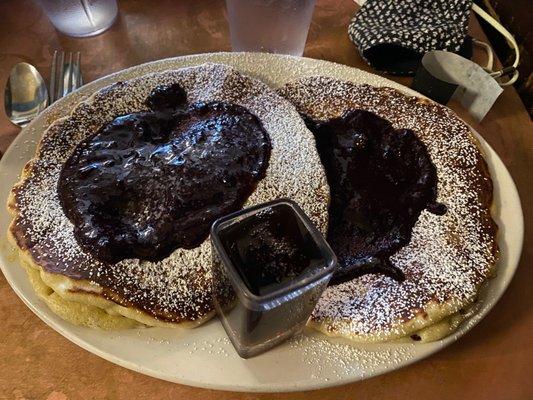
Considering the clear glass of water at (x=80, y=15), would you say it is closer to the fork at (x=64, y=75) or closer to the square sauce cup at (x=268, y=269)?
the fork at (x=64, y=75)

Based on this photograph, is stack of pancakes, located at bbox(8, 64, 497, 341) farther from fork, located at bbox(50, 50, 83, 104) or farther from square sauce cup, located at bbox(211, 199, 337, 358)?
fork, located at bbox(50, 50, 83, 104)

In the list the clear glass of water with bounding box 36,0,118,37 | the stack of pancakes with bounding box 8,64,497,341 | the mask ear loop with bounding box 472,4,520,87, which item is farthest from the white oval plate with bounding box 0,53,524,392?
the clear glass of water with bounding box 36,0,118,37

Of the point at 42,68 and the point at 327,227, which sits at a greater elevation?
the point at 327,227

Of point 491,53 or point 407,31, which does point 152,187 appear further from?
point 491,53

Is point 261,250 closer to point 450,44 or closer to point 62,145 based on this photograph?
point 62,145

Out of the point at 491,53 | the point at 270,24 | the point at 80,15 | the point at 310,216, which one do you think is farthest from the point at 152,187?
the point at 491,53

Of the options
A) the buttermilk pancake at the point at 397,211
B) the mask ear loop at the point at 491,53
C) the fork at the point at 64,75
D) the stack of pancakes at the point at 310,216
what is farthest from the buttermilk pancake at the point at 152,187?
the mask ear loop at the point at 491,53

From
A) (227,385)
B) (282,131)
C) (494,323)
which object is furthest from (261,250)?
(494,323)
